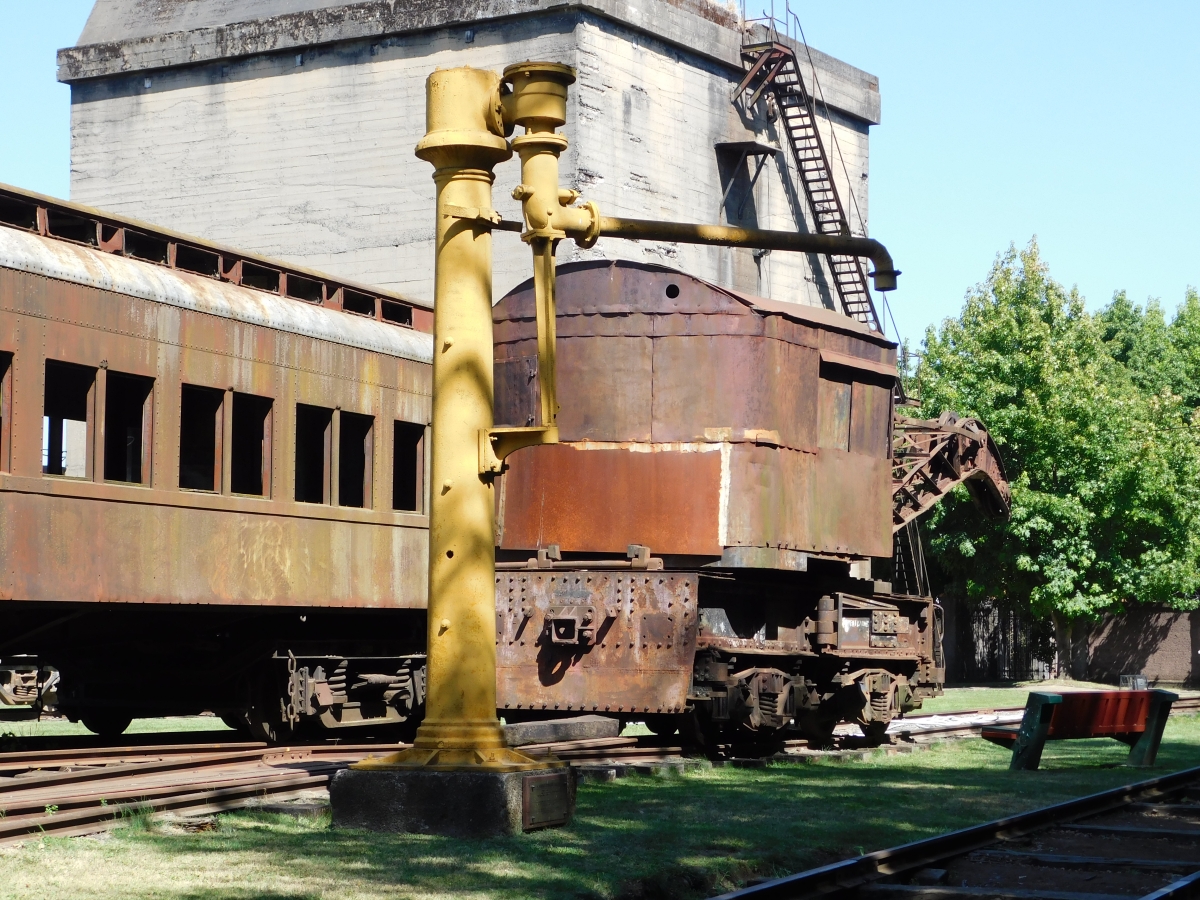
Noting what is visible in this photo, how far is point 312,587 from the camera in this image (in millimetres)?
13992

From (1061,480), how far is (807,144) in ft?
28.3

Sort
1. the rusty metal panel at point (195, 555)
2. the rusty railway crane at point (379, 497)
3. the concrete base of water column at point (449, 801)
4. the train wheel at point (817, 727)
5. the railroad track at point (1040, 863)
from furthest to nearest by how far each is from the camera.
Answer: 1. the train wheel at point (817, 727)
2. the rusty railway crane at point (379, 497)
3. the rusty metal panel at point (195, 555)
4. the concrete base of water column at point (449, 801)
5. the railroad track at point (1040, 863)

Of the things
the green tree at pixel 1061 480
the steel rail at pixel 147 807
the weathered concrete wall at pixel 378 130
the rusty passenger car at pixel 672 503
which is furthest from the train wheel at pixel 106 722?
the green tree at pixel 1061 480

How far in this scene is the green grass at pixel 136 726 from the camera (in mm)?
17500

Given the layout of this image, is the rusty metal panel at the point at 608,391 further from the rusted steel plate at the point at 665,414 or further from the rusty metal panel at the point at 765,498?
the rusty metal panel at the point at 765,498

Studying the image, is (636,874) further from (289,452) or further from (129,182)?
(129,182)

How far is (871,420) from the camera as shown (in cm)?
1467

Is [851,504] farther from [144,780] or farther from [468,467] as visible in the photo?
[144,780]

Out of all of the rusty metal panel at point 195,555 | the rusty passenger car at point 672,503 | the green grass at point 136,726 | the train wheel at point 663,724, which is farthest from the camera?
the green grass at point 136,726

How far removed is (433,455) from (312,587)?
557cm

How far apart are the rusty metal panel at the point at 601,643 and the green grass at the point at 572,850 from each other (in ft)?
3.06

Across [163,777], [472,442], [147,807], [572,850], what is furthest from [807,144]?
[572,850]

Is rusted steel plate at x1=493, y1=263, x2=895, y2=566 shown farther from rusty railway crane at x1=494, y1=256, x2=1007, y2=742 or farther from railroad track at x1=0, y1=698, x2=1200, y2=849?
railroad track at x1=0, y1=698, x2=1200, y2=849

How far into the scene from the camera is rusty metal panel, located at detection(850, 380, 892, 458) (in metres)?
14.4
